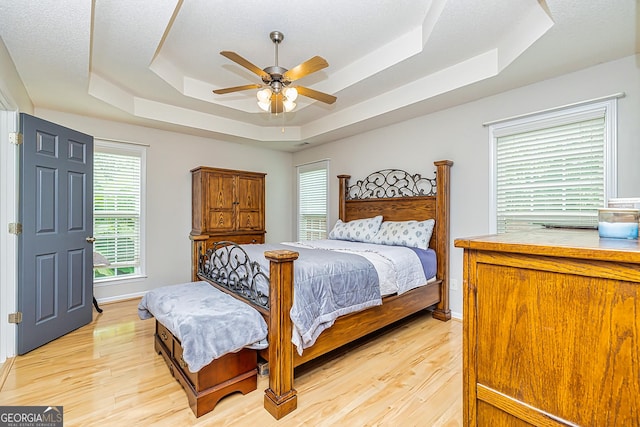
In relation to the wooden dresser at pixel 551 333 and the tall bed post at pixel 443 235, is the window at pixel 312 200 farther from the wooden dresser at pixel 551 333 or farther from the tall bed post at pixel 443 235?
the wooden dresser at pixel 551 333

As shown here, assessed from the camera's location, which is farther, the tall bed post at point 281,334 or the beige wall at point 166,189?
the beige wall at point 166,189

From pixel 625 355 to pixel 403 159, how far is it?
11.2 feet

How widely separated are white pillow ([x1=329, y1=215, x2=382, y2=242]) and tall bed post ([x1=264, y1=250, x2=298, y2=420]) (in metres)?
2.03

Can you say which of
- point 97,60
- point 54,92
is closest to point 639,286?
point 97,60

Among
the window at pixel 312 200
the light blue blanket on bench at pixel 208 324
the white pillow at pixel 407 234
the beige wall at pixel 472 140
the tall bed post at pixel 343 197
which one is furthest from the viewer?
the window at pixel 312 200

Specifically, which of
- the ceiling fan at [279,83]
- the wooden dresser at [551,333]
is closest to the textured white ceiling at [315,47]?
the ceiling fan at [279,83]

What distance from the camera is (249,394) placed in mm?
2008

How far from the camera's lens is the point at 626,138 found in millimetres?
2365

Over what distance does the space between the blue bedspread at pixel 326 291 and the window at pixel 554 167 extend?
1681 millimetres

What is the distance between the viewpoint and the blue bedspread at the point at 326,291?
1936 mm

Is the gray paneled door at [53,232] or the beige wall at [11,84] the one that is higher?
the beige wall at [11,84]

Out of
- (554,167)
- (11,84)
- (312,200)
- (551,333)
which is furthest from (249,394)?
(312,200)

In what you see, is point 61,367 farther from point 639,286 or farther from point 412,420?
point 639,286

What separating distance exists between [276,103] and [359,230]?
190cm
